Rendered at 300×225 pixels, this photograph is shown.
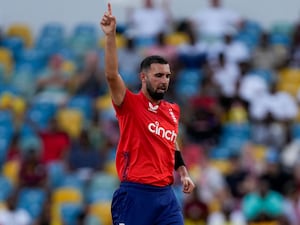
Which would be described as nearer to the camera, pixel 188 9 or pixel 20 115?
→ pixel 20 115

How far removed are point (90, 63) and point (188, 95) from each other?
163 centimetres

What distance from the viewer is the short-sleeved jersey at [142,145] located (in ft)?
30.0

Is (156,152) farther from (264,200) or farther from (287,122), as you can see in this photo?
(287,122)

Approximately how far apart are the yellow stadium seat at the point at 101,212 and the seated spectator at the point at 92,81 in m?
3.07

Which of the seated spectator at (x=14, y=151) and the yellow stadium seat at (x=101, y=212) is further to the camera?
the seated spectator at (x=14, y=151)

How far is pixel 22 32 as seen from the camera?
19141mm

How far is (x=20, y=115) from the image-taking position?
17.3m

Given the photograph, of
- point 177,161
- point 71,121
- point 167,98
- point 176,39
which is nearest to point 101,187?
point 167,98

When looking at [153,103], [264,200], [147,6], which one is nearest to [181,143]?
[264,200]

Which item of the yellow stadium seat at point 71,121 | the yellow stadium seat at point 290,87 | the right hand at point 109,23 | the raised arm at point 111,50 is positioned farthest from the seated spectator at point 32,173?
the right hand at point 109,23

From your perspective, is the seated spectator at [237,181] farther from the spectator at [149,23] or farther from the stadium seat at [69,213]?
the spectator at [149,23]

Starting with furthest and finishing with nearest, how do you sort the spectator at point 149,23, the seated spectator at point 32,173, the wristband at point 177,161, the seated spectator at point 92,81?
the spectator at point 149,23 → the seated spectator at point 92,81 → the seated spectator at point 32,173 → the wristband at point 177,161

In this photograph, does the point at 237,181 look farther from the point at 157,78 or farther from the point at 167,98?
the point at 157,78

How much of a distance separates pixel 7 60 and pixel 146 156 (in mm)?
9785
